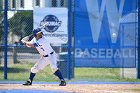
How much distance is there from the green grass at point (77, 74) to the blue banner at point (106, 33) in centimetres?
49

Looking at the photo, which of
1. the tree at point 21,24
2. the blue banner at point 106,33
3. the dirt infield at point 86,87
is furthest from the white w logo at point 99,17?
the dirt infield at point 86,87

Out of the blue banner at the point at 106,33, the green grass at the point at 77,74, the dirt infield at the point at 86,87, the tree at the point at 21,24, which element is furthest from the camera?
the tree at the point at 21,24

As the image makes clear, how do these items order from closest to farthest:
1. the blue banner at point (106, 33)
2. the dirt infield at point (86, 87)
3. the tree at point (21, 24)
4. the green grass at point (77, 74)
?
the dirt infield at point (86, 87)
the green grass at point (77, 74)
the blue banner at point (106, 33)
the tree at point (21, 24)

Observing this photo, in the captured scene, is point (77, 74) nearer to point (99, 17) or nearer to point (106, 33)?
point (106, 33)

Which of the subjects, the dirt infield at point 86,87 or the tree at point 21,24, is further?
the tree at point 21,24

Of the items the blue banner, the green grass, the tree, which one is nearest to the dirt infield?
the green grass

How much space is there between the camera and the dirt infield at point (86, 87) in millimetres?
12453

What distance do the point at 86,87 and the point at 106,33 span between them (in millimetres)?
3182

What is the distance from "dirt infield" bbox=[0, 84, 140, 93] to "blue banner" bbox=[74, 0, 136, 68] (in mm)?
2123

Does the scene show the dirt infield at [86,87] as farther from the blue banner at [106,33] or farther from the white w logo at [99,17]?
the white w logo at [99,17]

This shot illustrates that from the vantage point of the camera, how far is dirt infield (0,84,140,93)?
12.5 meters

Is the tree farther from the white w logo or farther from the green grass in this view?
the white w logo

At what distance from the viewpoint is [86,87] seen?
13305 mm

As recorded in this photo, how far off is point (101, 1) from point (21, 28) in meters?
3.11
